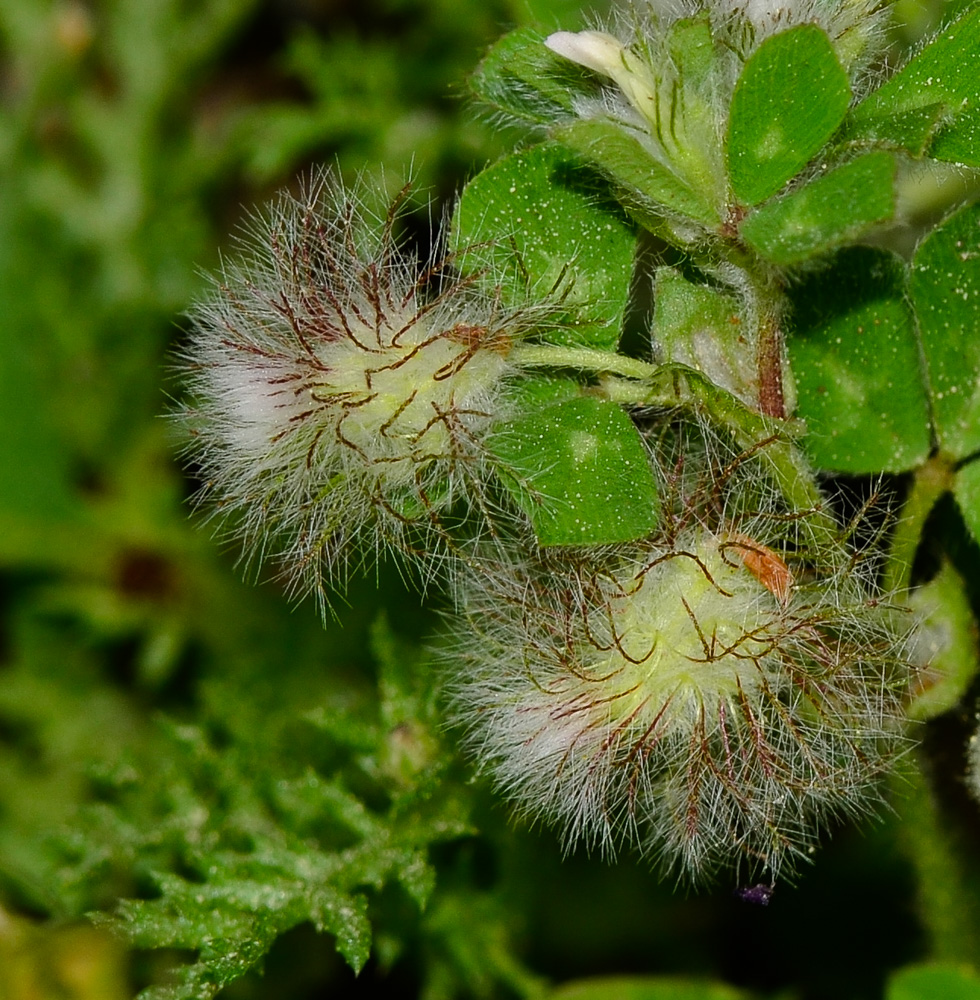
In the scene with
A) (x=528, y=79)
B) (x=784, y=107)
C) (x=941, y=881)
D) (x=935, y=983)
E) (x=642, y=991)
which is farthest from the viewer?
(x=642, y=991)

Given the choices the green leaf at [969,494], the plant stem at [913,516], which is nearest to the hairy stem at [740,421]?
the plant stem at [913,516]

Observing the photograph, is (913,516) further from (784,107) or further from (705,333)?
(784,107)

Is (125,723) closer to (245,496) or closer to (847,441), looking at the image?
(245,496)

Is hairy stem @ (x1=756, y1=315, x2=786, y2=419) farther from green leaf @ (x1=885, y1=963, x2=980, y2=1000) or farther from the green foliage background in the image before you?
green leaf @ (x1=885, y1=963, x2=980, y2=1000)

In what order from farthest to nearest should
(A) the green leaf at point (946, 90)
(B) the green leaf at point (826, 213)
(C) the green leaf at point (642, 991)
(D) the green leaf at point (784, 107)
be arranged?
1. (C) the green leaf at point (642, 991)
2. (A) the green leaf at point (946, 90)
3. (D) the green leaf at point (784, 107)
4. (B) the green leaf at point (826, 213)

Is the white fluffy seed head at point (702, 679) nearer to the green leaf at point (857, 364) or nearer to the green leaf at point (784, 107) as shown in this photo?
the green leaf at point (857, 364)

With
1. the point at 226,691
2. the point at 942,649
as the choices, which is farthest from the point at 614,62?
the point at 226,691
